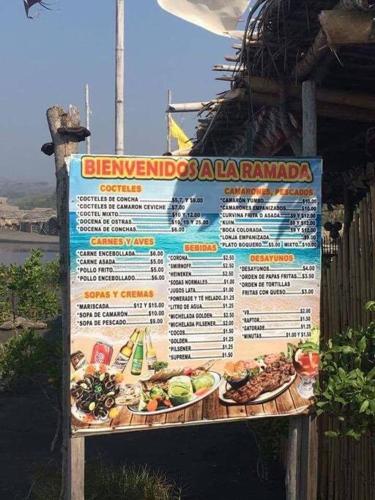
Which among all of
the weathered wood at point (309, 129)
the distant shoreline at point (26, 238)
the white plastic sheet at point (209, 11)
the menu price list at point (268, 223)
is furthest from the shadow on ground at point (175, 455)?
the distant shoreline at point (26, 238)

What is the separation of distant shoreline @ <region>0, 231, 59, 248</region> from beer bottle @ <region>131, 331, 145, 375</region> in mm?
43604

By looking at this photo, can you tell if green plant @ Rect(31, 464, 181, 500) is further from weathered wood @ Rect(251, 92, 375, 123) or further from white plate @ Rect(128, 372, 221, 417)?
weathered wood @ Rect(251, 92, 375, 123)

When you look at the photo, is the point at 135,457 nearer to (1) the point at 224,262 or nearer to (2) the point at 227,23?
(1) the point at 224,262

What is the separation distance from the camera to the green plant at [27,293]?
11820mm

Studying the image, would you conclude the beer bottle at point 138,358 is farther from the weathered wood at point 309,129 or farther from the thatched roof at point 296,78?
the thatched roof at point 296,78

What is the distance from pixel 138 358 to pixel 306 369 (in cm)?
96

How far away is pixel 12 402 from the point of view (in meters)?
7.91

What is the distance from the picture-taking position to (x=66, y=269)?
351 centimetres

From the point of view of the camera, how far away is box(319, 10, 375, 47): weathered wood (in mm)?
2984

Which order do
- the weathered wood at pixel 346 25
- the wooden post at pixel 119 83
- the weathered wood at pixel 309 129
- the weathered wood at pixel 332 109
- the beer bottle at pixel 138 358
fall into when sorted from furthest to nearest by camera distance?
the wooden post at pixel 119 83
the weathered wood at pixel 332 109
the weathered wood at pixel 309 129
the beer bottle at pixel 138 358
the weathered wood at pixel 346 25

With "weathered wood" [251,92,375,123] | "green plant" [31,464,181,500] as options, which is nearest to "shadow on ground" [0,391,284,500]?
Answer: "green plant" [31,464,181,500]

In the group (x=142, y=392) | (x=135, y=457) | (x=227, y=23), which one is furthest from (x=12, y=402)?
(x=227, y=23)

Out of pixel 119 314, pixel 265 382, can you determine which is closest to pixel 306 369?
pixel 265 382

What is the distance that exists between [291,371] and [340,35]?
177 cm
